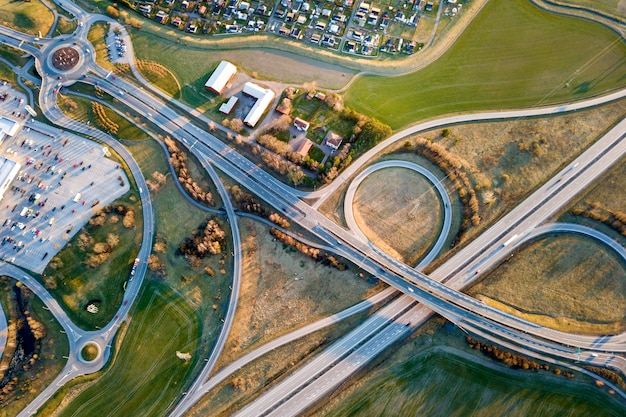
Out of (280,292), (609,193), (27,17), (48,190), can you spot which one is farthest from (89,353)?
(609,193)

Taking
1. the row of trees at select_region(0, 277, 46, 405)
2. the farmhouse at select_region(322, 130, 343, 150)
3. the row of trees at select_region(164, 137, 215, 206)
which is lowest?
the row of trees at select_region(0, 277, 46, 405)

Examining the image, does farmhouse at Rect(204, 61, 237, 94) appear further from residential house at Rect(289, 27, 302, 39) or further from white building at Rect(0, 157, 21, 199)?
white building at Rect(0, 157, 21, 199)

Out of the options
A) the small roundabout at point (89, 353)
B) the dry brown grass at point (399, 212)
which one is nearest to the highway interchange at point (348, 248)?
the small roundabout at point (89, 353)

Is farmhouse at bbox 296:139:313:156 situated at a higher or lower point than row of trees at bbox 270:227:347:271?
higher

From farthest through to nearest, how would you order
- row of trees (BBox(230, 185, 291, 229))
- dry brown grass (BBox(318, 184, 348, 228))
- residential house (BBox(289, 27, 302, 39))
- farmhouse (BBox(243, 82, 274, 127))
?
1. residential house (BBox(289, 27, 302, 39))
2. farmhouse (BBox(243, 82, 274, 127))
3. dry brown grass (BBox(318, 184, 348, 228))
4. row of trees (BBox(230, 185, 291, 229))

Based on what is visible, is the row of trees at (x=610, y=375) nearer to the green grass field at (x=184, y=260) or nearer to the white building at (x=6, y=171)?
the green grass field at (x=184, y=260)

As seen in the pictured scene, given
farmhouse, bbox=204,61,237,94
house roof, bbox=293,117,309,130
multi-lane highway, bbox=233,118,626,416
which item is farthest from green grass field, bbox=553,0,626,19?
farmhouse, bbox=204,61,237,94
